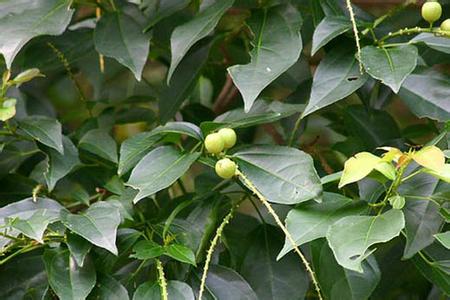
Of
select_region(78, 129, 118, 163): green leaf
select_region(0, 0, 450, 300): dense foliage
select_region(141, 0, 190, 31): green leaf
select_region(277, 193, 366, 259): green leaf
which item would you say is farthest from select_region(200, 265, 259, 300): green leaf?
select_region(141, 0, 190, 31): green leaf

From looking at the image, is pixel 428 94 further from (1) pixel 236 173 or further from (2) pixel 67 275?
(2) pixel 67 275

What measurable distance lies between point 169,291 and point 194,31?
313 millimetres

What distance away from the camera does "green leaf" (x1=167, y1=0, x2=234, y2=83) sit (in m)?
1.00

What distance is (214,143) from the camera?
92 cm

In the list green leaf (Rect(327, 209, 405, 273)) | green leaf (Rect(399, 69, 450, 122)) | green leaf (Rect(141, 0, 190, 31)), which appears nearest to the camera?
green leaf (Rect(327, 209, 405, 273))

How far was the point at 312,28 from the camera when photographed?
1221 mm

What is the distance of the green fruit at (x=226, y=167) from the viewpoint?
0.89 metres

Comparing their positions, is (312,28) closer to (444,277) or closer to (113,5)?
(113,5)

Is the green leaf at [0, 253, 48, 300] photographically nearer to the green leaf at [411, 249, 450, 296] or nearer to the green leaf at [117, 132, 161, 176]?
the green leaf at [117, 132, 161, 176]

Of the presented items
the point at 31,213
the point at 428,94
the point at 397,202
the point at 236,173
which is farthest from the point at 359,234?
the point at 31,213

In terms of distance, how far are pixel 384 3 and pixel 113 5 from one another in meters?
0.71

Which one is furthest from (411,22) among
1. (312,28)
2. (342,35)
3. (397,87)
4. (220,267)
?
(220,267)

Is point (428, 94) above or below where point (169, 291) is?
above

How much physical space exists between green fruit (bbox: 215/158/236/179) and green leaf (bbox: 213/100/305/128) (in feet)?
0.25
